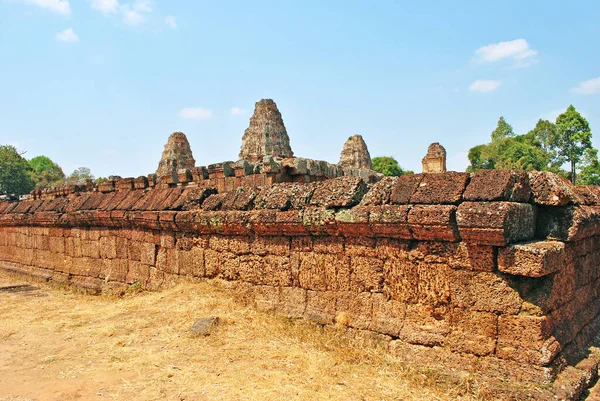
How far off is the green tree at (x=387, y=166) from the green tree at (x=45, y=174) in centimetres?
3542

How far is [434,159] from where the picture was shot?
20.3 meters

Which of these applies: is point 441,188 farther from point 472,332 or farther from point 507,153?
point 507,153

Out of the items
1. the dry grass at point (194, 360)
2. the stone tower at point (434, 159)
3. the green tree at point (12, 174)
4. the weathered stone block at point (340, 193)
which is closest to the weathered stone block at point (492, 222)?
the dry grass at point (194, 360)

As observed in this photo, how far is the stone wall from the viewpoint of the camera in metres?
4.28

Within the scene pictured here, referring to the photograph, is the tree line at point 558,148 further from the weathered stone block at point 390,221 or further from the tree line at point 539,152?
the weathered stone block at point 390,221

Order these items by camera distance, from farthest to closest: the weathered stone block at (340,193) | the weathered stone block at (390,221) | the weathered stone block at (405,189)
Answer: the weathered stone block at (340,193)
the weathered stone block at (405,189)
the weathered stone block at (390,221)

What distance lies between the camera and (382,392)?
13.6ft

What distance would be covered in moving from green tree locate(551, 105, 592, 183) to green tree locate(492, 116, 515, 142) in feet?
25.8

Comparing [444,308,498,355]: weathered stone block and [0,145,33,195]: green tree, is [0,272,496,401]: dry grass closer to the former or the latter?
[444,308,498,355]: weathered stone block

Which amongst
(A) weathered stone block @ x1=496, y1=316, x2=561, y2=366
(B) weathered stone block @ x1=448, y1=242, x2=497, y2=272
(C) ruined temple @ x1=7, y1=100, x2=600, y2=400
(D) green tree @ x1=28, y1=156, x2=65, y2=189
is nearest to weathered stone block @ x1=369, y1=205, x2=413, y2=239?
(C) ruined temple @ x1=7, y1=100, x2=600, y2=400

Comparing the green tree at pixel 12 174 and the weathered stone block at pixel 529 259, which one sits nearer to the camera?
the weathered stone block at pixel 529 259

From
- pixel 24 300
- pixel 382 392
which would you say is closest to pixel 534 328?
pixel 382 392

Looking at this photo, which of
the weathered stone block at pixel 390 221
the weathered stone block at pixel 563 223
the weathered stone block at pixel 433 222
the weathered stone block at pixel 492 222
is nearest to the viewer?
the weathered stone block at pixel 492 222

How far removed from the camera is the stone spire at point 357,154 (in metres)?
23.2
